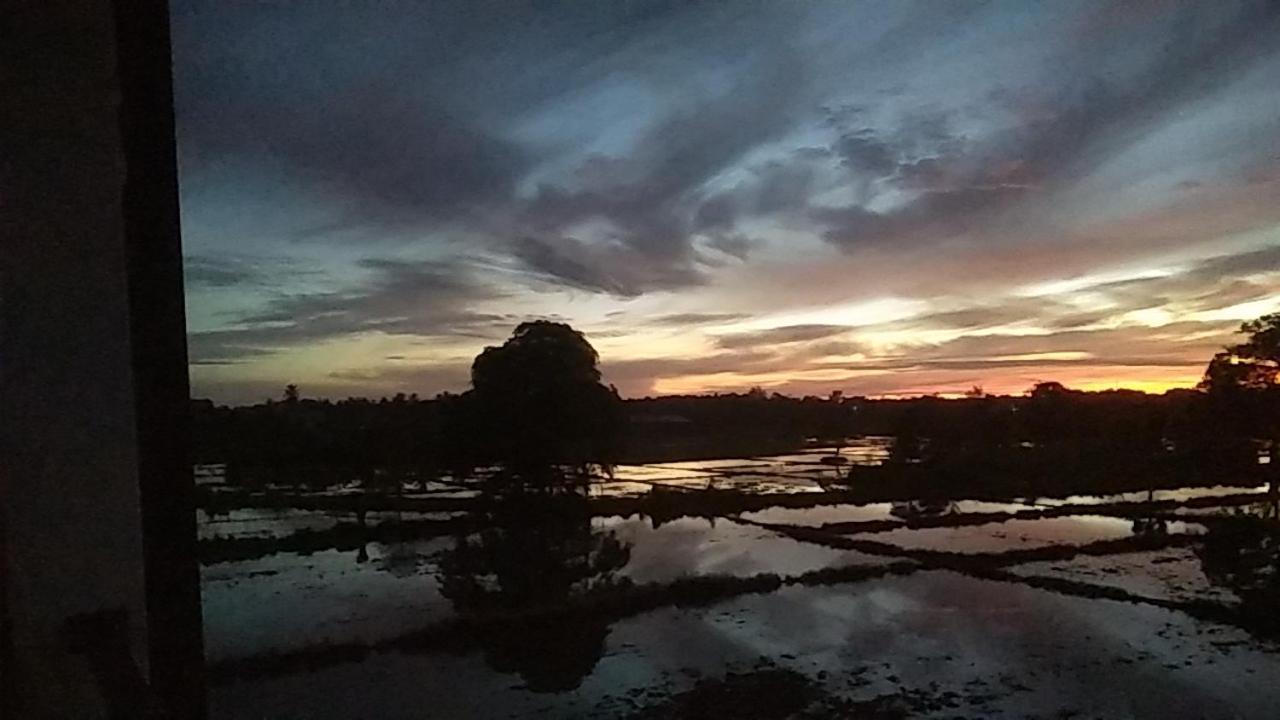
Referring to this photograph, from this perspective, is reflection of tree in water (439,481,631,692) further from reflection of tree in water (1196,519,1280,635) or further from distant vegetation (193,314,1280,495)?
reflection of tree in water (1196,519,1280,635)

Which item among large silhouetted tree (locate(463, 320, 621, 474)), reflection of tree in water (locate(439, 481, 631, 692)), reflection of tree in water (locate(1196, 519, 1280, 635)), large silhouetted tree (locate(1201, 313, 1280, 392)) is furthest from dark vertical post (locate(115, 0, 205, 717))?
reflection of tree in water (locate(1196, 519, 1280, 635))

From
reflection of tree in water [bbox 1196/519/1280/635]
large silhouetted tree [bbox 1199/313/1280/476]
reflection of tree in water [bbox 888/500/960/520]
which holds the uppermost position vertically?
large silhouetted tree [bbox 1199/313/1280/476]

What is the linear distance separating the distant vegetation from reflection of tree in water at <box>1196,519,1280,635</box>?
58 cm

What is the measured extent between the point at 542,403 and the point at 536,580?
141 cm

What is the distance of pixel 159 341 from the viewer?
0.87 metres

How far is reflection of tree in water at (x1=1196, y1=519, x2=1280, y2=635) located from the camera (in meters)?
4.11

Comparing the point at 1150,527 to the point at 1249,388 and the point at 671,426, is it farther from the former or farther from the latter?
the point at 671,426

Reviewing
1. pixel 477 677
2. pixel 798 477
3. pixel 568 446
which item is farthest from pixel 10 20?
pixel 798 477

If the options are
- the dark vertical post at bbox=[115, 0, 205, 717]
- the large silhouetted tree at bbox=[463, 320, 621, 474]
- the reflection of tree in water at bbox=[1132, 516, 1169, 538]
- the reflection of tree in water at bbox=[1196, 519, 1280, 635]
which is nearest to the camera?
the dark vertical post at bbox=[115, 0, 205, 717]

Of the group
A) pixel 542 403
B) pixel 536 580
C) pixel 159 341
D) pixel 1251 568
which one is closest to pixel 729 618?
pixel 536 580

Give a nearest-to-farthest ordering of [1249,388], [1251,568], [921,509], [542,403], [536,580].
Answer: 1. [542,403]
2. [1249,388]
3. [536,580]
4. [1251,568]
5. [921,509]

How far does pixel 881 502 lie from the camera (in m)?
5.19

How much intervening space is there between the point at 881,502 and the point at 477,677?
8.90 feet

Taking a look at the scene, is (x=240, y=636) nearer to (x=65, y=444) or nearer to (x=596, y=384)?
(x=596, y=384)
